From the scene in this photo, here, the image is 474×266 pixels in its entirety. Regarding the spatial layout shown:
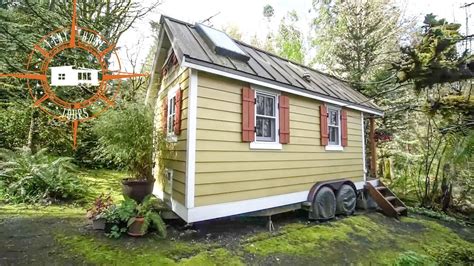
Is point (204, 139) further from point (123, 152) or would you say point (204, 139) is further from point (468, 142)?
point (468, 142)

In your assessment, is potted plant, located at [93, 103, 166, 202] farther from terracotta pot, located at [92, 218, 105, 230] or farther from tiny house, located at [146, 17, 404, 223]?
terracotta pot, located at [92, 218, 105, 230]

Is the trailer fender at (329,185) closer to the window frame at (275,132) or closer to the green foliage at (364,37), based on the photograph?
the window frame at (275,132)

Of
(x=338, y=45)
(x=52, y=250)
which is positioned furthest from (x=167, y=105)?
(x=338, y=45)

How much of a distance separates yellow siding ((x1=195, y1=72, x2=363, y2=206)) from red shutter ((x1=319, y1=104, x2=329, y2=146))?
0.14 m

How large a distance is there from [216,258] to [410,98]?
976cm

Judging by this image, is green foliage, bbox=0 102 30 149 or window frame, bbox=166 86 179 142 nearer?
window frame, bbox=166 86 179 142

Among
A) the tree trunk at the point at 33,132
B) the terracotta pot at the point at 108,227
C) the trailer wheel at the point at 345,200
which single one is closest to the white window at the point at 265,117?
the trailer wheel at the point at 345,200

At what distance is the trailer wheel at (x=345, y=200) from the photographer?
20.4ft

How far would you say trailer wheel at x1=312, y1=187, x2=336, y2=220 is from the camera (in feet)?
18.6

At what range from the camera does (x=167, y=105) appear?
20.3 ft

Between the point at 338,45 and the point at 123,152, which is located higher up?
the point at 338,45

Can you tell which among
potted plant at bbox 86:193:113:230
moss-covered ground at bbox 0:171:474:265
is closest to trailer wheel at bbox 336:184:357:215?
moss-covered ground at bbox 0:171:474:265

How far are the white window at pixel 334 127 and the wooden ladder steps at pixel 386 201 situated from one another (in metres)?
1.75

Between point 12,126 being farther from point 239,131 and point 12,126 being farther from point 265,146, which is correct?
point 265,146
